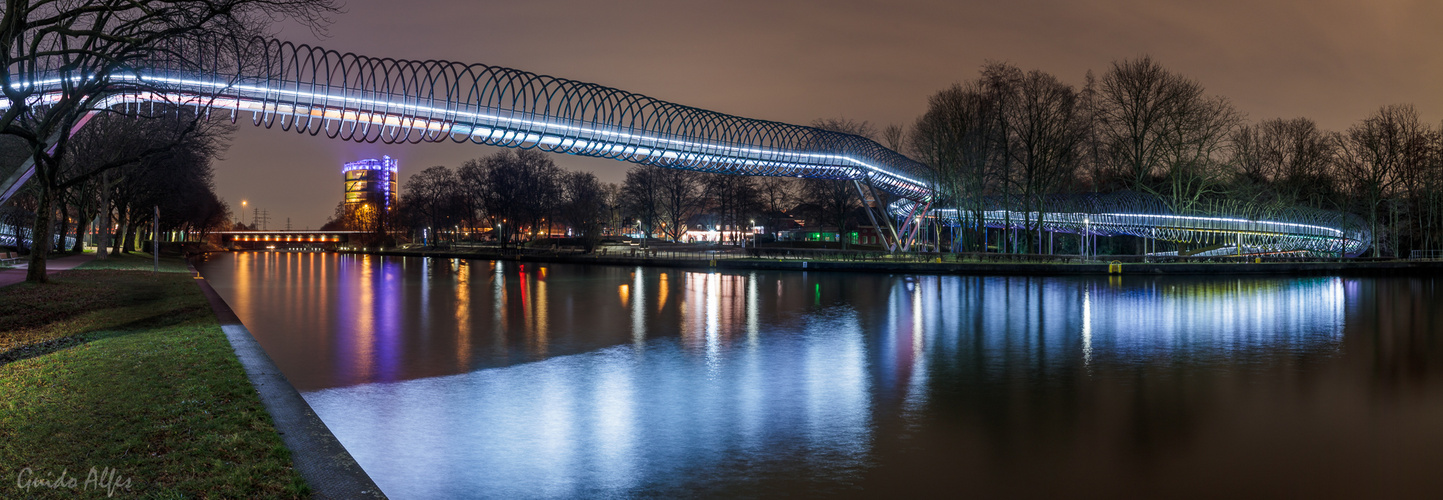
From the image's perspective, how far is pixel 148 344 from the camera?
38.1 feet

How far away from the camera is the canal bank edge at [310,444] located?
5.60 m

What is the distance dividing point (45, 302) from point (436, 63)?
18043mm

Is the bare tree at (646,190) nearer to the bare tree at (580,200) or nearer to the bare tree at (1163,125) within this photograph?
the bare tree at (580,200)

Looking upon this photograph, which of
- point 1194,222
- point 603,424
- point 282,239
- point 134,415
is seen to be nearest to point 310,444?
point 134,415

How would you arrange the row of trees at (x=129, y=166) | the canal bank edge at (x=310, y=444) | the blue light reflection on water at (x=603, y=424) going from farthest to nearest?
the row of trees at (x=129, y=166) → the blue light reflection on water at (x=603, y=424) → the canal bank edge at (x=310, y=444)

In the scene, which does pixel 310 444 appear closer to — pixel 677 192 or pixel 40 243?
pixel 40 243

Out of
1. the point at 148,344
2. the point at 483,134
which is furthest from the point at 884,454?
the point at 483,134

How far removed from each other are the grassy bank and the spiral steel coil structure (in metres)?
44.3

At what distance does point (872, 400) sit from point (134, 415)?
7281mm


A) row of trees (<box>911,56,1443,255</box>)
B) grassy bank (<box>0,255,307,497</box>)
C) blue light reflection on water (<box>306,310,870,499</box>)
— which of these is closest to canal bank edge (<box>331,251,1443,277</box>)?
row of trees (<box>911,56,1443,255</box>)

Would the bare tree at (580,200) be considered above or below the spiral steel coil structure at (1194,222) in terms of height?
above

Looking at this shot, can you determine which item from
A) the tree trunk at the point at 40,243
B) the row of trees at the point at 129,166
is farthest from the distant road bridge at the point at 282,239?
the tree trunk at the point at 40,243

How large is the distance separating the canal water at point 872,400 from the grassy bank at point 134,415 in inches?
37.6

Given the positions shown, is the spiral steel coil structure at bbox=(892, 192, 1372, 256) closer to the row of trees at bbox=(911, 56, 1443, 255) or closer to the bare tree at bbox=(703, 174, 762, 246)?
the row of trees at bbox=(911, 56, 1443, 255)
